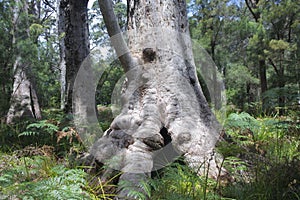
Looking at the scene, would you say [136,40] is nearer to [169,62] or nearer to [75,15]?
[169,62]

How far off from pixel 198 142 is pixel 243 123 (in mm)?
1263

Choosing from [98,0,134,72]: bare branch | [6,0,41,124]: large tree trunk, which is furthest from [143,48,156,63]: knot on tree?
[6,0,41,124]: large tree trunk

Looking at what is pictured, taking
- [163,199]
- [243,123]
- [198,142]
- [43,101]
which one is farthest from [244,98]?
[163,199]

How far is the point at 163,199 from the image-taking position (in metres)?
1.87

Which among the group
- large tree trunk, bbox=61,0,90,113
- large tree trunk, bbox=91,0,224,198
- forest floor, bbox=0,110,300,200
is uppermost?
large tree trunk, bbox=61,0,90,113

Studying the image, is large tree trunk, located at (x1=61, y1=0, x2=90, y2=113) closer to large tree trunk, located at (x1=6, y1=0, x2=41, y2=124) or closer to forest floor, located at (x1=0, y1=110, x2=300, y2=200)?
large tree trunk, located at (x1=6, y1=0, x2=41, y2=124)

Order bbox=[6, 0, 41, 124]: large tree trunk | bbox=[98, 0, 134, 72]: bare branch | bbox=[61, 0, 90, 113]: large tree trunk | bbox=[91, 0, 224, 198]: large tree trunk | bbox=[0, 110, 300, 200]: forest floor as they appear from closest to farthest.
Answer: bbox=[0, 110, 300, 200]: forest floor
bbox=[91, 0, 224, 198]: large tree trunk
bbox=[98, 0, 134, 72]: bare branch
bbox=[61, 0, 90, 113]: large tree trunk
bbox=[6, 0, 41, 124]: large tree trunk

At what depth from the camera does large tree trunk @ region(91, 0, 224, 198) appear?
2678 millimetres

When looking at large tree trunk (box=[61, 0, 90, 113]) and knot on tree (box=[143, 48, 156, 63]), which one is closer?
knot on tree (box=[143, 48, 156, 63])

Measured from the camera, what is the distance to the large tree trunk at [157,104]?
2.68 m

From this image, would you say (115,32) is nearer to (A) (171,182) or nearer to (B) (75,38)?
(A) (171,182)

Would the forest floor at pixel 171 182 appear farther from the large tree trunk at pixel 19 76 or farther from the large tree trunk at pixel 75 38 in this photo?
the large tree trunk at pixel 19 76

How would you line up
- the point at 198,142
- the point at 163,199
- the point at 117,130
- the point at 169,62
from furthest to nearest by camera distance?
the point at 169,62 → the point at 117,130 → the point at 198,142 → the point at 163,199

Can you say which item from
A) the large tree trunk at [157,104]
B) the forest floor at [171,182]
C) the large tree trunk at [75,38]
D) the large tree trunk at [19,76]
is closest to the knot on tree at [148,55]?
the large tree trunk at [157,104]
